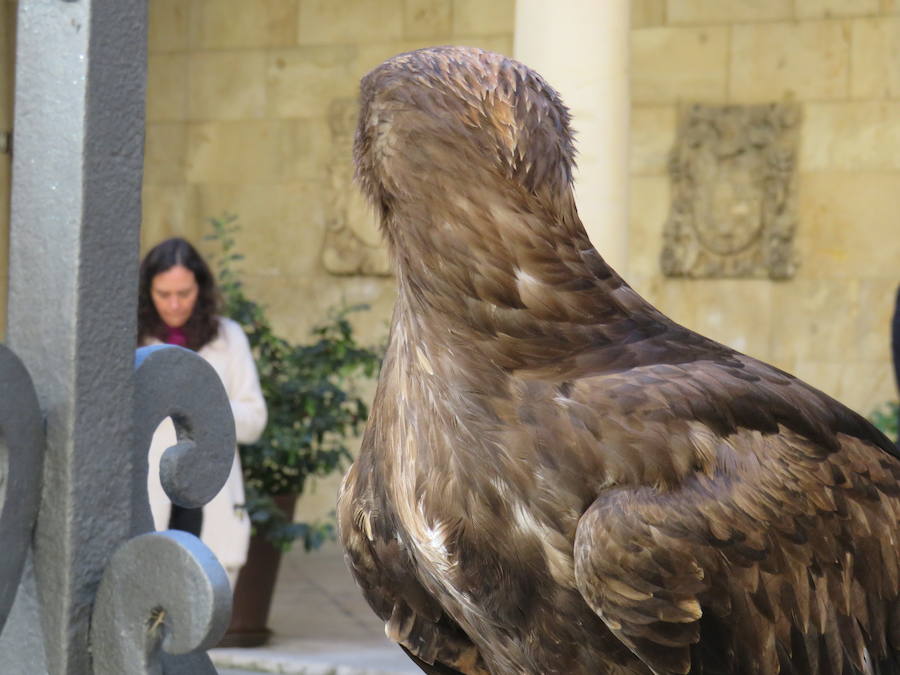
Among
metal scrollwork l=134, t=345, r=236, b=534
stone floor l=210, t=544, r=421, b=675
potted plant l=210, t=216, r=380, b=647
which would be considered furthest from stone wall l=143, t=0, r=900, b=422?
metal scrollwork l=134, t=345, r=236, b=534

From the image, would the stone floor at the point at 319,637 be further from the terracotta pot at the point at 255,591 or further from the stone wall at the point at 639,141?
the stone wall at the point at 639,141

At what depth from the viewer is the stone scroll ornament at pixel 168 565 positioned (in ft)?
4.22

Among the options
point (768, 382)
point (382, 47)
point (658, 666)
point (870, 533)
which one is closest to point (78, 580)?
point (658, 666)

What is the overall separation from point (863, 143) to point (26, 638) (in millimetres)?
8326

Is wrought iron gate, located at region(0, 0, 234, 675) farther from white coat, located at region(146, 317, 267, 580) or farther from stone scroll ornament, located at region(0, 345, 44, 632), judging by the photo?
white coat, located at region(146, 317, 267, 580)

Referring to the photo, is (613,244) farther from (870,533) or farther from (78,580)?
(78,580)

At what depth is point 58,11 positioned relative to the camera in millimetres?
1349

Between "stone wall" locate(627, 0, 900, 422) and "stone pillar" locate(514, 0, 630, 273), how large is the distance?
386cm

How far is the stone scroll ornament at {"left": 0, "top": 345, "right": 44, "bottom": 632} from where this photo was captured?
1.27m

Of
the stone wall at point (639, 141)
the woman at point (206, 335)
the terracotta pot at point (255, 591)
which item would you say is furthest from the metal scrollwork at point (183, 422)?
the stone wall at point (639, 141)

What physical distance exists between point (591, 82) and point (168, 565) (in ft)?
13.7

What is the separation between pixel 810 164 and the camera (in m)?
9.22

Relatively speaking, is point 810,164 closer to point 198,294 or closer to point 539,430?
point 198,294

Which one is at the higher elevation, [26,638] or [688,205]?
[688,205]
